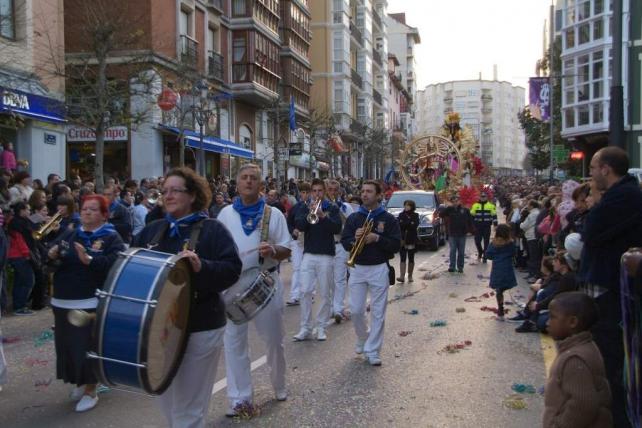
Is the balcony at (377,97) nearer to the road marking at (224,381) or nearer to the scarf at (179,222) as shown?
the road marking at (224,381)

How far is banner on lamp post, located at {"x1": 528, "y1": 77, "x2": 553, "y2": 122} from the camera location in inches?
1387

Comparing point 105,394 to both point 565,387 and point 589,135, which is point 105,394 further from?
point 589,135

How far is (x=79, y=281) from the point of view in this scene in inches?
230

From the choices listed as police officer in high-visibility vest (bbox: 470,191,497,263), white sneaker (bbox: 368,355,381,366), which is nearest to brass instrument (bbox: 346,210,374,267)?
white sneaker (bbox: 368,355,381,366)

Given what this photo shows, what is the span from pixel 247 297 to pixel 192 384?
1310 millimetres

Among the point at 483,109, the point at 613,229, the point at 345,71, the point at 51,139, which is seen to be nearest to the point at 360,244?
the point at 613,229

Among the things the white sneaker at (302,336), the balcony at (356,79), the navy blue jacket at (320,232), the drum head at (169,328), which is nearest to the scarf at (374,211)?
the navy blue jacket at (320,232)

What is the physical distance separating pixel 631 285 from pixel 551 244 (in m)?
8.36

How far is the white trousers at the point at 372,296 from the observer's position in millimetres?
7375

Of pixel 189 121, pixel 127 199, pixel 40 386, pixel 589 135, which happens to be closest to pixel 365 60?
pixel 589 135

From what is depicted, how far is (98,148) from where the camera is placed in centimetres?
1769

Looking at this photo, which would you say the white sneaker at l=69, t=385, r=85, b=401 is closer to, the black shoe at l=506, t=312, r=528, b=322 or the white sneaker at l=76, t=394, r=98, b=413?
the white sneaker at l=76, t=394, r=98, b=413

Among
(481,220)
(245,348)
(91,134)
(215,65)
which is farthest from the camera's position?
(215,65)

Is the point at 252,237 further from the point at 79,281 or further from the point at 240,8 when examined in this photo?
the point at 240,8
